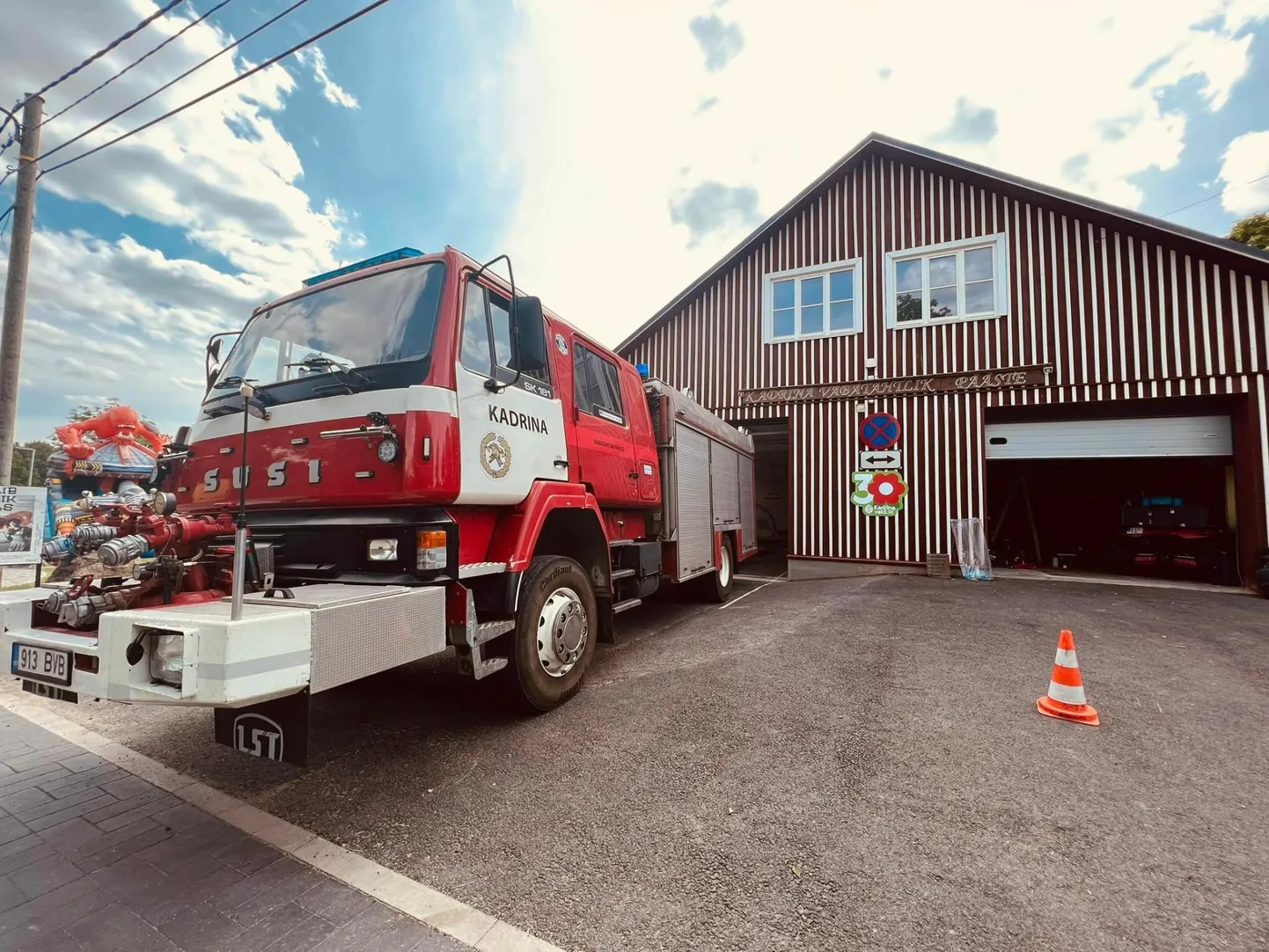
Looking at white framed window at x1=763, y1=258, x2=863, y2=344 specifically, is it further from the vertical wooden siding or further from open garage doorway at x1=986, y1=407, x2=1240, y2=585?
open garage doorway at x1=986, y1=407, x2=1240, y2=585

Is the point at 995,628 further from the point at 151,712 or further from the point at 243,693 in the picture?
the point at 151,712

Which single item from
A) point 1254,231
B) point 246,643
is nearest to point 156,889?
point 246,643

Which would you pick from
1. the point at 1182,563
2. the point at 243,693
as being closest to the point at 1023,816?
the point at 243,693

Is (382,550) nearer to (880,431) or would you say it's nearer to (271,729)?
(271,729)

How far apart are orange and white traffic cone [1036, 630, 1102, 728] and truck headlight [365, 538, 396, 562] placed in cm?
416

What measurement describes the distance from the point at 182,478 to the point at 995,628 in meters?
7.43

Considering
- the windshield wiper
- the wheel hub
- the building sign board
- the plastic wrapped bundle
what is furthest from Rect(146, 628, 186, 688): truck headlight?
the plastic wrapped bundle

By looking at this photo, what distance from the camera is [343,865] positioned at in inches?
86.6

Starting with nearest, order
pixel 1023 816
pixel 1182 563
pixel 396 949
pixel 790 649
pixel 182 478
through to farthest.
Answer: pixel 396 949
pixel 1023 816
pixel 182 478
pixel 790 649
pixel 1182 563

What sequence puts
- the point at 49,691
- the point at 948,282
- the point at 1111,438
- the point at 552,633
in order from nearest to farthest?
the point at 49,691 → the point at 552,633 → the point at 1111,438 → the point at 948,282

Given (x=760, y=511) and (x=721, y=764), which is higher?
(x=760, y=511)

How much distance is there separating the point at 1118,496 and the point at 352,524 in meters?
17.4

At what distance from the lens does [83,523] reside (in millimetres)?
2557

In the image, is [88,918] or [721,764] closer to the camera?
[88,918]
